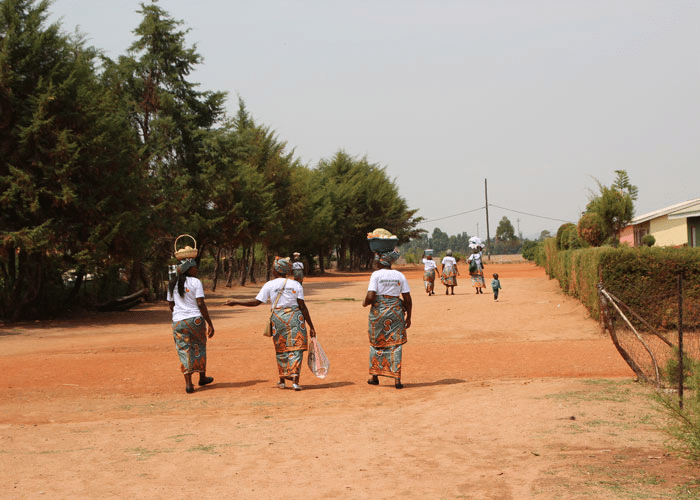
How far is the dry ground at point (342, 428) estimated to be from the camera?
5797mm

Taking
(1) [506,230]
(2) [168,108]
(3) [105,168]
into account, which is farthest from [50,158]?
(1) [506,230]

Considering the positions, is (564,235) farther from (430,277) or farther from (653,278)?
(653,278)

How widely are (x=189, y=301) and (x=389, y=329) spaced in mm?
2785

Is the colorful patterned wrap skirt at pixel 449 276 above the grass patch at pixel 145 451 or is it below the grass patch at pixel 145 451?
above

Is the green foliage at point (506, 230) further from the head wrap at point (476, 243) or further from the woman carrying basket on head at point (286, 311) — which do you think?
the woman carrying basket on head at point (286, 311)

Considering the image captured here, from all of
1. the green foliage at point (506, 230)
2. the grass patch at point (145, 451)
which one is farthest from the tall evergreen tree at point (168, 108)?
the green foliage at point (506, 230)

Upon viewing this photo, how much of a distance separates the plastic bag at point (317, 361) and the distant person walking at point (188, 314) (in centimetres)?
143

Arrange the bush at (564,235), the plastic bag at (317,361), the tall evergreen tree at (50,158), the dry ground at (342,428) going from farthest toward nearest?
the bush at (564,235) → the tall evergreen tree at (50,158) → the plastic bag at (317,361) → the dry ground at (342,428)

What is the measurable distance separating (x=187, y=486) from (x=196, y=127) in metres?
30.9

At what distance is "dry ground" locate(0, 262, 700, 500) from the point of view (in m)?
5.80

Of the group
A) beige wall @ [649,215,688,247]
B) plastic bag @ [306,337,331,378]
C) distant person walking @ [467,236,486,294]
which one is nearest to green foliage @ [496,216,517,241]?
beige wall @ [649,215,688,247]

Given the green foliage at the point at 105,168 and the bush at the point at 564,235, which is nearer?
the green foliage at the point at 105,168

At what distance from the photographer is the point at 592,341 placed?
1598 centimetres

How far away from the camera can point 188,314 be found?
10688 millimetres
